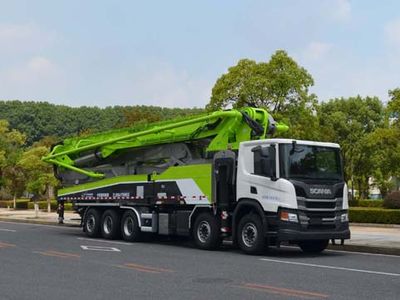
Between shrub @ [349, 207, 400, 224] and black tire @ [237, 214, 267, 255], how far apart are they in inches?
428

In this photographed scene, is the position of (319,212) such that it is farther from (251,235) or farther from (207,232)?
(207,232)

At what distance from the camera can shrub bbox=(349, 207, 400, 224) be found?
79.2ft

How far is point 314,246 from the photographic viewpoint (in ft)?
52.6

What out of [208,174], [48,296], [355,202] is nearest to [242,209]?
[208,174]

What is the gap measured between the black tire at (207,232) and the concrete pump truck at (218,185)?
0.08 feet

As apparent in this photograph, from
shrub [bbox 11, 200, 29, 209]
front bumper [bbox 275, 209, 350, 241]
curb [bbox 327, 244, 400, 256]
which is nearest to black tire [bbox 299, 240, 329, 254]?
front bumper [bbox 275, 209, 350, 241]

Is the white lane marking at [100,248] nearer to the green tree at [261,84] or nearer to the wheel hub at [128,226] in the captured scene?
the wheel hub at [128,226]

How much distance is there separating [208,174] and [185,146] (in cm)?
184

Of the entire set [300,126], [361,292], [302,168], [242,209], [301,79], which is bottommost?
[361,292]

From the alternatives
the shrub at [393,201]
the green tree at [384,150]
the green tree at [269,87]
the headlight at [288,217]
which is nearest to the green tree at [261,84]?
the green tree at [269,87]

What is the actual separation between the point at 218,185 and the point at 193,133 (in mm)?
2069

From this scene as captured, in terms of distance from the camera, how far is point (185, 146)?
1789 cm

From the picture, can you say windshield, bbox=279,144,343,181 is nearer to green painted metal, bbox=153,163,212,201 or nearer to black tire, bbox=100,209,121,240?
green painted metal, bbox=153,163,212,201

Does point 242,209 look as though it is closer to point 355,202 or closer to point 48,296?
point 48,296
